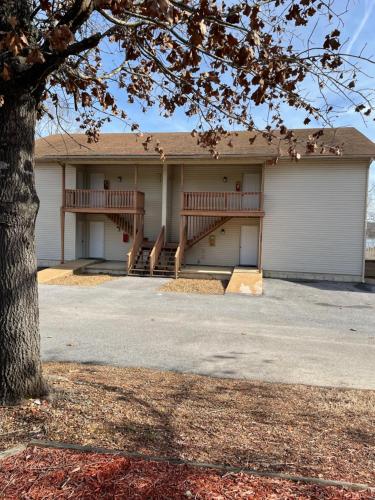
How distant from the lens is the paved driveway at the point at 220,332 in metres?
6.36

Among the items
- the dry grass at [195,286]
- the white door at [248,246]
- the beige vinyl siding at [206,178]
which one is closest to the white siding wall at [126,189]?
the beige vinyl siding at [206,178]

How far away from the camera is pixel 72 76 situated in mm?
4836

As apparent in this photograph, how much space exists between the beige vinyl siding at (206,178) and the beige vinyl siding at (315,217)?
1.96 meters

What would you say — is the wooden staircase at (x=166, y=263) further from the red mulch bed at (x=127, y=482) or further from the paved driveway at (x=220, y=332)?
the red mulch bed at (x=127, y=482)

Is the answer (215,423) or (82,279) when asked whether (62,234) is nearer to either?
(82,279)

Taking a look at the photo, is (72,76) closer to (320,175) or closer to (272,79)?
(272,79)

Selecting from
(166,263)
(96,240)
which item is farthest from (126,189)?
(166,263)

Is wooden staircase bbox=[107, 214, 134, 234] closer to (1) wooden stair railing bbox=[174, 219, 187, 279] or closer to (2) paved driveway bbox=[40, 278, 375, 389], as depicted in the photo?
(1) wooden stair railing bbox=[174, 219, 187, 279]

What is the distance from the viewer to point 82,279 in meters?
17.0

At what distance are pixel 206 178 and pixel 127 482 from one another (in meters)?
19.2

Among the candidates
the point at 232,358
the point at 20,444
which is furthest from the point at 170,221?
the point at 20,444

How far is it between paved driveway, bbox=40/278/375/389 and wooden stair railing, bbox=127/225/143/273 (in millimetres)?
3661

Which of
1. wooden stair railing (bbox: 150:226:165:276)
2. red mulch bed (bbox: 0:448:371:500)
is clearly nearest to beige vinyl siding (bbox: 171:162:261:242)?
wooden stair railing (bbox: 150:226:165:276)

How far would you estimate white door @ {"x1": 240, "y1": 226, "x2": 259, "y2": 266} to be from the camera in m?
20.3
